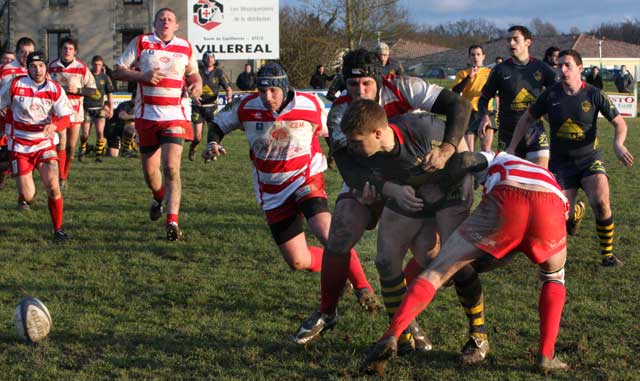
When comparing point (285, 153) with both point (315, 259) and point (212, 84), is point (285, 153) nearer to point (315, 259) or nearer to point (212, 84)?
point (315, 259)

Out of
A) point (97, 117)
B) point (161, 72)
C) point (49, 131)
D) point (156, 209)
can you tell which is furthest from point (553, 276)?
point (97, 117)

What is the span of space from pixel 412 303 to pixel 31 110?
20.1ft

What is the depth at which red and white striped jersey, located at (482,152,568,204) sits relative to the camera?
4285 millimetres

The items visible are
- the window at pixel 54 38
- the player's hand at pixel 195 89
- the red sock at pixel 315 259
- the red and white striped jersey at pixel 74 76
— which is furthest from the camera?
the window at pixel 54 38

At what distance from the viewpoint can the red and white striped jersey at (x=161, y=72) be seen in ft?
27.0

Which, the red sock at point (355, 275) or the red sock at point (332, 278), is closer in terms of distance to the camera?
the red sock at point (332, 278)

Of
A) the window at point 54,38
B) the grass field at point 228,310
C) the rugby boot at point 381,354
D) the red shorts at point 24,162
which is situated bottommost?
the grass field at point 228,310

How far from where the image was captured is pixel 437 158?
427cm

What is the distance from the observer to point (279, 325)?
17.9ft

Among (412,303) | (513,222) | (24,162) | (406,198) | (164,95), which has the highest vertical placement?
(164,95)

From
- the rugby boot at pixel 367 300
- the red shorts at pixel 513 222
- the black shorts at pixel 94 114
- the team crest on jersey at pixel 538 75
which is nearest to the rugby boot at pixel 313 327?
the rugby boot at pixel 367 300

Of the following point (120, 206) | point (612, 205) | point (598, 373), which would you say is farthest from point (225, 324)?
point (612, 205)

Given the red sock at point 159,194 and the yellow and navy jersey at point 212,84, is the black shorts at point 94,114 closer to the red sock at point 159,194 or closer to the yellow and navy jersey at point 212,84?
the yellow and navy jersey at point 212,84

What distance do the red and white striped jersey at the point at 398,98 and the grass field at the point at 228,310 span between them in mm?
1344
